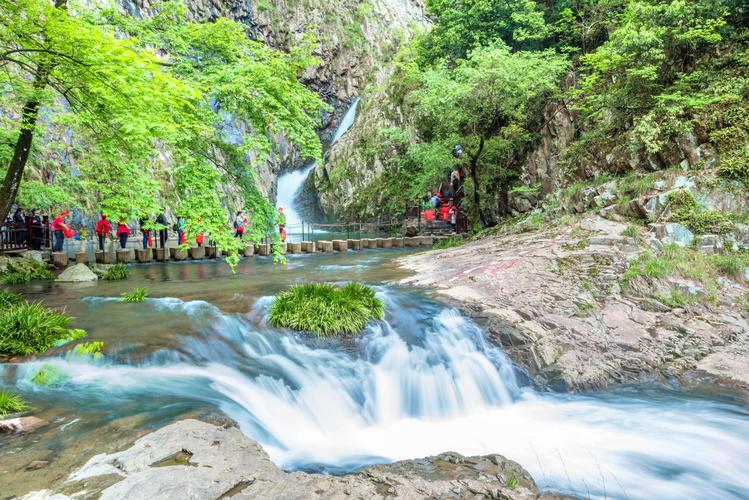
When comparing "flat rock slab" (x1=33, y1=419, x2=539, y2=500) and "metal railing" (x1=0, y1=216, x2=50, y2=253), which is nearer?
"flat rock slab" (x1=33, y1=419, x2=539, y2=500)

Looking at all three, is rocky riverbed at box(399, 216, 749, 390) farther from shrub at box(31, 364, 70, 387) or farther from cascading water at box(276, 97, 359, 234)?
cascading water at box(276, 97, 359, 234)

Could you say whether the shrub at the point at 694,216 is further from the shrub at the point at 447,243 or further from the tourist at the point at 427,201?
the tourist at the point at 427,201

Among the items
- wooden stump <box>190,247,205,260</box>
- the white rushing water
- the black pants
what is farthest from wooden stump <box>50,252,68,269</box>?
the white rushing water

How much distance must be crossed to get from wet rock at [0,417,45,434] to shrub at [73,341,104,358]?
211 cm

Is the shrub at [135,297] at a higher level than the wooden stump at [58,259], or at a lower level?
lower

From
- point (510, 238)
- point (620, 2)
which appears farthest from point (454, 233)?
point (620, 2)

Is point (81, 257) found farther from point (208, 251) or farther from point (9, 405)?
point (9, 405)

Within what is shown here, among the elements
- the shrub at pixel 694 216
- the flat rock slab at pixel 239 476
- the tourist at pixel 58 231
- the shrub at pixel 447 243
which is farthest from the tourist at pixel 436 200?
the flat rock slab at pixel 239 476

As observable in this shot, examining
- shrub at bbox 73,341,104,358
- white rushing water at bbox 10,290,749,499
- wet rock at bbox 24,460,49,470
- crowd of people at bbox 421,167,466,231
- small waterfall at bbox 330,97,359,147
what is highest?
small waterfall at bbox 330,97,359,147

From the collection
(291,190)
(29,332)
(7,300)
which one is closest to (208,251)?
(7,300)

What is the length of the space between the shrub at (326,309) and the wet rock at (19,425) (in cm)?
426

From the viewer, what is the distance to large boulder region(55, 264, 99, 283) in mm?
14188

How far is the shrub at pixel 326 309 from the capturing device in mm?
8688

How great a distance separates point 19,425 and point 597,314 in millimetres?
10232
